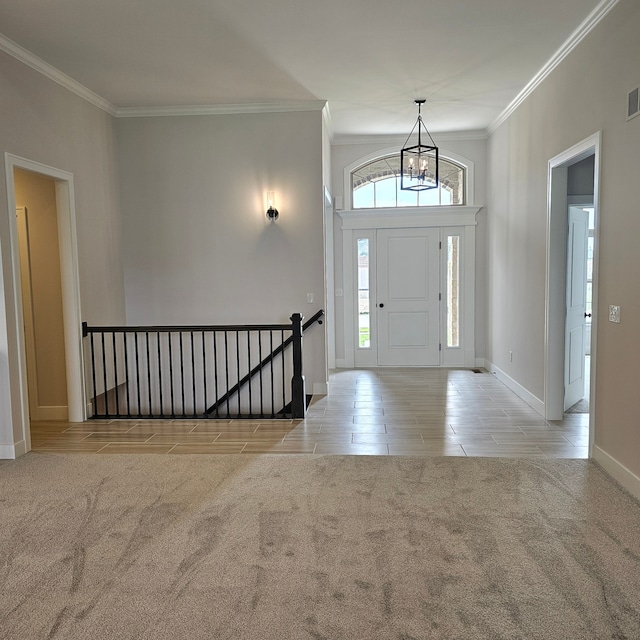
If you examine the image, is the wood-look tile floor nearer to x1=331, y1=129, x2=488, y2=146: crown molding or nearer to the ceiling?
the ceiling

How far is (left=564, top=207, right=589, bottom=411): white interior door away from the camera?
16.8 ft

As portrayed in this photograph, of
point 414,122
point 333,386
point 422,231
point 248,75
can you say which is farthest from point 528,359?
point 248,75

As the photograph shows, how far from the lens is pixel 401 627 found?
2.13m

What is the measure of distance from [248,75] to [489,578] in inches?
177

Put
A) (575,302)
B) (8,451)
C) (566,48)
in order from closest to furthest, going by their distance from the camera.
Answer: (8,451) < (566,48) < (575,302)

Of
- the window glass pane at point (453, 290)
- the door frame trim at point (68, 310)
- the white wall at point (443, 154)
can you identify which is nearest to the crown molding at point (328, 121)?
the white wall at point (443, 154)

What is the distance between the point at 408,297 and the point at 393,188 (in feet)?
5.24

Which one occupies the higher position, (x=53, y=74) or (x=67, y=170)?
(x=53, y=74)

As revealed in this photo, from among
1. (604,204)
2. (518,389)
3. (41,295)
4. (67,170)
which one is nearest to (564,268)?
(604,204)

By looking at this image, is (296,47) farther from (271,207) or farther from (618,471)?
(618,471)

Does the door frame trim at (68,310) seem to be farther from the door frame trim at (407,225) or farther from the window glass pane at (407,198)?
the window glass pane at (407,198)

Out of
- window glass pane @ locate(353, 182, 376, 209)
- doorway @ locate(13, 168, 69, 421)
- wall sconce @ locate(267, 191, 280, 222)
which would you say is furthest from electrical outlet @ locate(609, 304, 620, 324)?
doorway @ locate(13, 168, 69, 421)

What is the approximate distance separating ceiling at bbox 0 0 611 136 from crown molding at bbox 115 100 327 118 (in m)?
0.07

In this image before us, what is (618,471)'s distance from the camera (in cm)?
350
